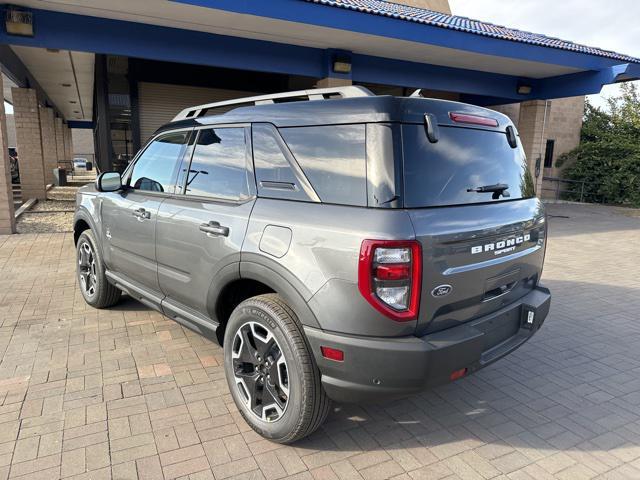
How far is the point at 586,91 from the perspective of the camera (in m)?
13.1

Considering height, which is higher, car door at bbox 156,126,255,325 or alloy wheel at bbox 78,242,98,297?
car door at bbox 156,126,255,325

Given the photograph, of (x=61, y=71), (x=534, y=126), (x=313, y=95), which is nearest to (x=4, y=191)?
(x=313, y=95)

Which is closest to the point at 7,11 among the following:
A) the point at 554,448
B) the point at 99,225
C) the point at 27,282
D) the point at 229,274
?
the point at 27,282

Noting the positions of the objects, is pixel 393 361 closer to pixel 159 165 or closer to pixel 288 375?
pixel 288 375

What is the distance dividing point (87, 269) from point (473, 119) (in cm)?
412

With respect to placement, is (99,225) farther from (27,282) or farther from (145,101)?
(145,101)

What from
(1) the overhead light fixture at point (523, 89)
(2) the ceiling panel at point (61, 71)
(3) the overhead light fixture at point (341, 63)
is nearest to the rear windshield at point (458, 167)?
(3) the overhead light fixture at point (341, 63)

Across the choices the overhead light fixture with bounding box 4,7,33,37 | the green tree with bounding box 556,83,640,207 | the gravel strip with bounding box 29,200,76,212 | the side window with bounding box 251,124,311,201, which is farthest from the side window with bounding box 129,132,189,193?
the green tree with bounding box 556,83,640,207

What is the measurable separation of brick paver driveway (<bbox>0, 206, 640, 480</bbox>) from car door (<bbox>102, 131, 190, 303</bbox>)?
2.10ft

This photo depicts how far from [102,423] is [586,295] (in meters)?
5.55

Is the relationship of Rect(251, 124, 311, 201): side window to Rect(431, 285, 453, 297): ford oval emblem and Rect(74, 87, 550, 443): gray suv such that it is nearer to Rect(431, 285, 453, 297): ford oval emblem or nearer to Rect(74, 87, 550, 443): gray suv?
Rect(74, 87, 550, 443): gray suv

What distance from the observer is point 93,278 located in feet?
15.4

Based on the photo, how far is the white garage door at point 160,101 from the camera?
12164mm

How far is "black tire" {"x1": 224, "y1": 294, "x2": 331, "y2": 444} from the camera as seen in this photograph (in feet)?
7.82
